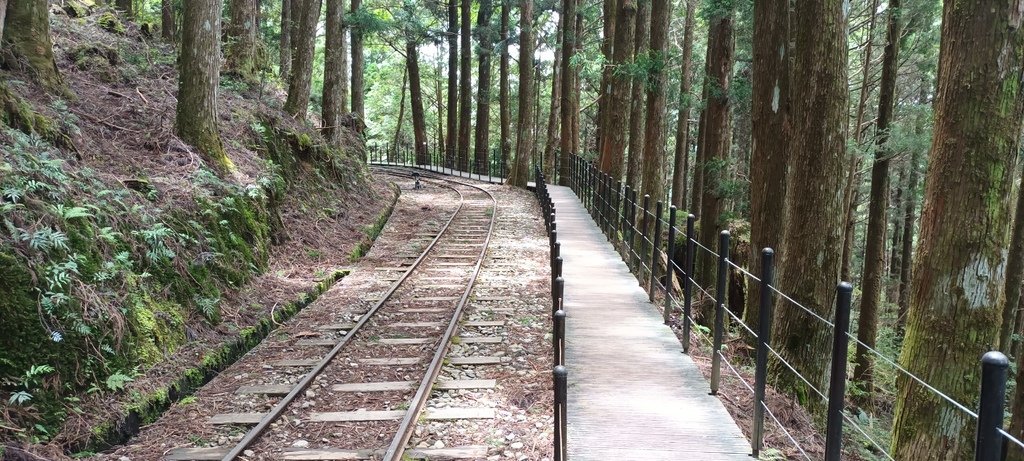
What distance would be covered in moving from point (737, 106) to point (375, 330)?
11878 millimetres

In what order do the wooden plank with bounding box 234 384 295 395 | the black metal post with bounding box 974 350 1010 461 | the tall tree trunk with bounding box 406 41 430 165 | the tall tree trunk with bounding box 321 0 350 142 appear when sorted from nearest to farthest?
the black metal post with bounding box 974 350 1010 461 → the wooden plank with bounding box 234 384 295 395 → the tall tree trunk with bounding box 321 0 350 142 → the tall tree trunk with bounding box 406 41 430 165

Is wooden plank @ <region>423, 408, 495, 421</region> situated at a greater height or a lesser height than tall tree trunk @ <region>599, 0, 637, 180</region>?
lesser

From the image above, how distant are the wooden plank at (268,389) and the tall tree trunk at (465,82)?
27.2m

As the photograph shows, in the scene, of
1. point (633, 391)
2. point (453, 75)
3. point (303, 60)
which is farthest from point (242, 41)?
point (453, 75)

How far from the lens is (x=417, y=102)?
35.0 metres

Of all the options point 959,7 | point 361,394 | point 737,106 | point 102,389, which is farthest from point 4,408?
point 737,106

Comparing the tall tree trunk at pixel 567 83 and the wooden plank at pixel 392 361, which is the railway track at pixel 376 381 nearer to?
the wooden plank at pixel 392 361

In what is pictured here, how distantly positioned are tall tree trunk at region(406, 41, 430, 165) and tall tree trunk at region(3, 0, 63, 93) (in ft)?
72.1

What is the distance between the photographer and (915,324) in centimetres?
524

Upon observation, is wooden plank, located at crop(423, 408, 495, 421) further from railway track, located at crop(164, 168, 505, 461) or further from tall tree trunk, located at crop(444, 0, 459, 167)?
tall tree trunk, located at crop(444, 0, 459, 167)

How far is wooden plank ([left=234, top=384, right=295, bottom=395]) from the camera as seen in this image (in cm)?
647

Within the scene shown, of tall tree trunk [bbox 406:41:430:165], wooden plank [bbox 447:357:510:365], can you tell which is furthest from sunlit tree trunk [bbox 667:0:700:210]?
tall tree trunk [bbox 406:41:430:165]

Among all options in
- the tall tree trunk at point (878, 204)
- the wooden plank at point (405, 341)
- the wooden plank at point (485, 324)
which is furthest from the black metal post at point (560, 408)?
the tall tree trunk at point (878, 204)

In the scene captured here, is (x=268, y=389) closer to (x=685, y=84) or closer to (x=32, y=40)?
(x=32, y=40)
